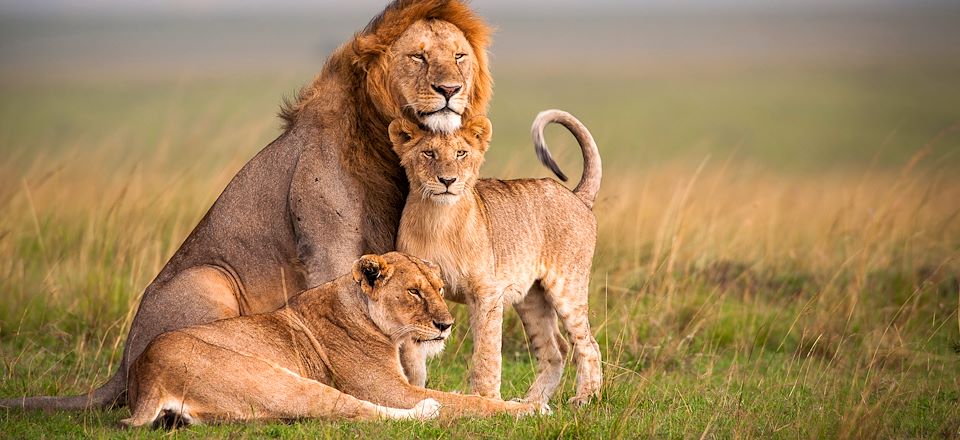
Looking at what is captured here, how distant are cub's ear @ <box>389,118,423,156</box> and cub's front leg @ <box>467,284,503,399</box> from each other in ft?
2.55

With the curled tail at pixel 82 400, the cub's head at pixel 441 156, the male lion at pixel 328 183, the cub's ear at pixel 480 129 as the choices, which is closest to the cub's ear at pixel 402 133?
the cub's head at pixel 441 156

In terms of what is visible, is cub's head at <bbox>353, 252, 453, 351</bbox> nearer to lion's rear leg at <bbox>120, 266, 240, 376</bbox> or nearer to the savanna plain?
the savanna plain

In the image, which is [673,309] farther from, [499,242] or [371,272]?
[371,272]

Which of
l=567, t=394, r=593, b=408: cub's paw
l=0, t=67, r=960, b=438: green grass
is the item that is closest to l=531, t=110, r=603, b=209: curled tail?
l=0, t=67, r=960, b=438: green grass


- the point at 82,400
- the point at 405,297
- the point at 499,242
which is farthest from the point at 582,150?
the point at 82,400

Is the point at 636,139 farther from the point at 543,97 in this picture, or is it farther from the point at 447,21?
the point at 447,21

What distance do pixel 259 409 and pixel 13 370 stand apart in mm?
2351

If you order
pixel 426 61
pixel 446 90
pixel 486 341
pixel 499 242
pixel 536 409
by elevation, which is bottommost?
pixel 536 409

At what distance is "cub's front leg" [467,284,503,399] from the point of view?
21.0 ft

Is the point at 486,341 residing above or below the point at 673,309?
above

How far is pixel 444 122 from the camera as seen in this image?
6.50 metres

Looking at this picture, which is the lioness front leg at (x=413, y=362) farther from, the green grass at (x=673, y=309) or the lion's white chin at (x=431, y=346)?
the green grass at (x=673, y=309)

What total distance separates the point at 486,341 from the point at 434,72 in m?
1.33

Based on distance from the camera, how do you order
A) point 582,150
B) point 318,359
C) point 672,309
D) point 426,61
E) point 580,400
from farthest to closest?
point 672,309 → point 582,150 → point 580,400 → point 426,61 → point 318,359
